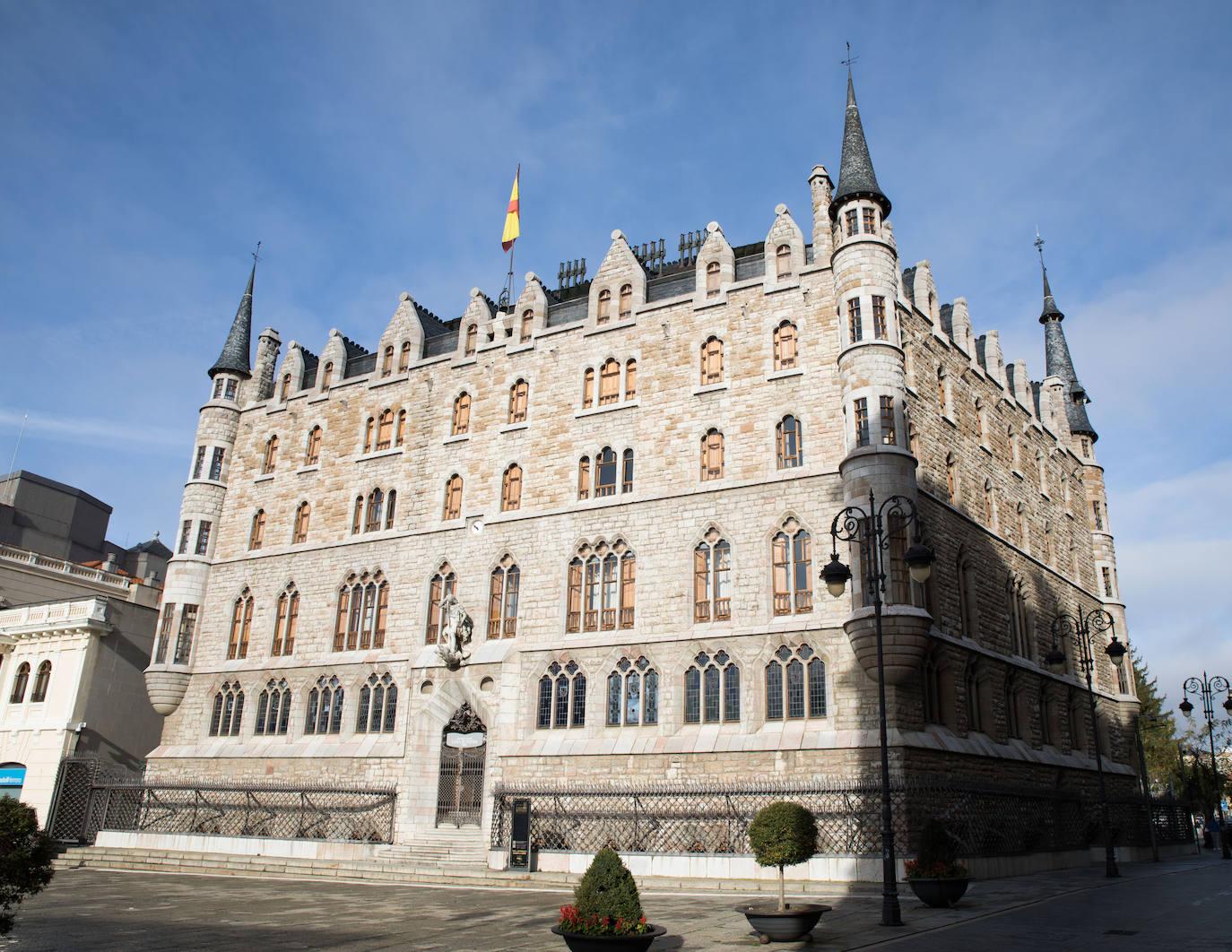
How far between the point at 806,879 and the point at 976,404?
1744 centimetres

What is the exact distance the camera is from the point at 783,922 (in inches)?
466

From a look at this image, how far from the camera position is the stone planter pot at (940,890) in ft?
51.2

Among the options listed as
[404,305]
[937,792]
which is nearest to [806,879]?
[937,792]

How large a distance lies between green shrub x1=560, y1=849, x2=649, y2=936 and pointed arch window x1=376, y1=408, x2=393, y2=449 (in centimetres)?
2520

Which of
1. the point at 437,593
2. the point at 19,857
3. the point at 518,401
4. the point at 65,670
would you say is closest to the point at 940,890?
the point at 19,857

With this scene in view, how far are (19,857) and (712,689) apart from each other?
17.9 m

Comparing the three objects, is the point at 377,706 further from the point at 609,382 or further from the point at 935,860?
the point at 935,860

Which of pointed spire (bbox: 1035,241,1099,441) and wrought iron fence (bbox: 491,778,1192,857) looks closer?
wrought iron fence (bbox: 491,778,1192,857)

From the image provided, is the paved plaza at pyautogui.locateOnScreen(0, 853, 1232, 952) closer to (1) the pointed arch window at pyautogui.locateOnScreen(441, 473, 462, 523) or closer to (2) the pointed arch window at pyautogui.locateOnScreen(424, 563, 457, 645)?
(2) the pointed arch window at pyautogui.locateOnScreen(424, 563, 457, 645)

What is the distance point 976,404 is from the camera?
31.7 m


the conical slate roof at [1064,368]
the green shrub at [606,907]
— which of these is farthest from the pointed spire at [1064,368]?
the green shrub at [606,907]

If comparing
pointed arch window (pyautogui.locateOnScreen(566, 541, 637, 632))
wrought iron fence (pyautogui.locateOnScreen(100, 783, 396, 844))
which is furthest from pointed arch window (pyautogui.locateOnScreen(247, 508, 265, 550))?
pointed arch window (pyautogui.locateOnScreen(566, 541, 637, 632))

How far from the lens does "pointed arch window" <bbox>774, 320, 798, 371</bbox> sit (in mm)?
26938

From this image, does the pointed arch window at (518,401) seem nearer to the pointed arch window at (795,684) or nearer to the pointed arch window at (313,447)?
the pointed arch window at (313,447)
